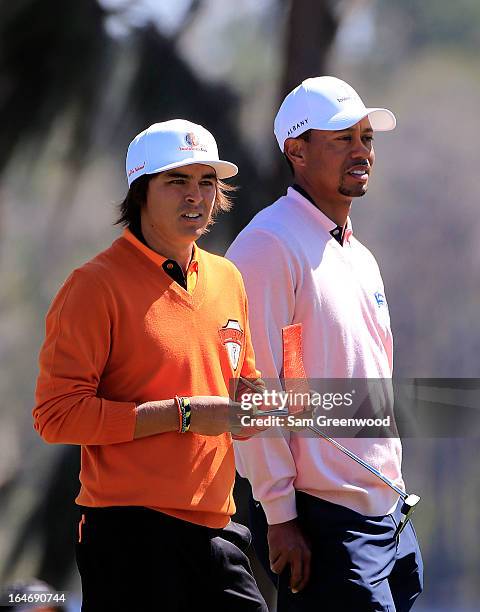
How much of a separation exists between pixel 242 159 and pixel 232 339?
1.65m

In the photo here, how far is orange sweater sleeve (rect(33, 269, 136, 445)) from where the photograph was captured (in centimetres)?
183

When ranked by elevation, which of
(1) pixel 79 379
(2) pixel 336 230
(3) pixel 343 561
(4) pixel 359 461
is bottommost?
(3) pixel 343 561

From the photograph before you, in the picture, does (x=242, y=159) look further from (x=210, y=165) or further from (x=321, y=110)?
(x=210, y=165)

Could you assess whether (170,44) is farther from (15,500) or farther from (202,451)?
(202,451)

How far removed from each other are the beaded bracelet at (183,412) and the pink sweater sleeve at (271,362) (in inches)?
14.7

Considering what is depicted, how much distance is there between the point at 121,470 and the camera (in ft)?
6.18

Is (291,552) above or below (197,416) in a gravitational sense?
below

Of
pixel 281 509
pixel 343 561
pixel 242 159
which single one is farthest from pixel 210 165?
pixel 242 159

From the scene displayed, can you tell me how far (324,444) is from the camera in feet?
7.38

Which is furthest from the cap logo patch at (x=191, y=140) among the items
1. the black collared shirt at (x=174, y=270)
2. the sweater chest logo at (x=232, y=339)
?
the sweater chest logo at (x=232, y=339)

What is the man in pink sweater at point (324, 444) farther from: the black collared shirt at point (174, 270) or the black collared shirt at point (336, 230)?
the black collared shirt at point (174, 270)

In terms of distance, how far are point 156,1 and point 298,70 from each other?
0.48 m

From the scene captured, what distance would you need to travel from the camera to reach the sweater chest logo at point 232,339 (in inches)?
79.1

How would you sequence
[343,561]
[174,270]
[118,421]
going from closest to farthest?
1. [118,421]
2. [174,270]
3. [343,561]
